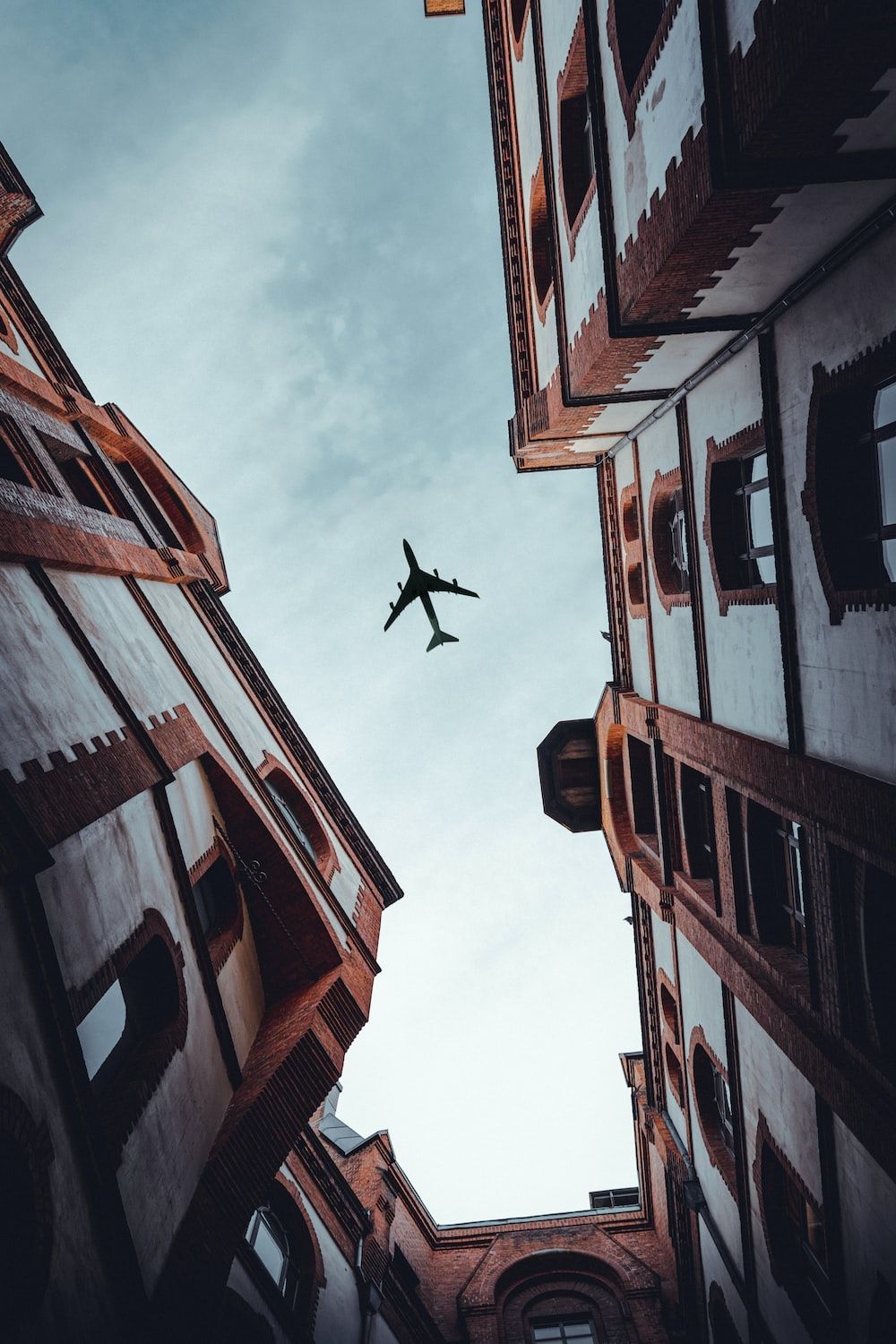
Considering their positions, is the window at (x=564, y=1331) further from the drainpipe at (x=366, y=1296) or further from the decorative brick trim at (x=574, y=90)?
the decorative brick trim at (x=574, y=90)

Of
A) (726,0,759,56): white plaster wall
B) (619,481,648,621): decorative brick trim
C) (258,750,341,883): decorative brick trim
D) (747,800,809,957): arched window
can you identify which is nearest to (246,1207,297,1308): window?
(258,750,341,883): decorative brick trim

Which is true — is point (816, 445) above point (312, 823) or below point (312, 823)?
above

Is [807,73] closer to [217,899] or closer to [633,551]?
[217,899]

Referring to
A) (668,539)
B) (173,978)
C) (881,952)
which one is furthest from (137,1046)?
(668,539)

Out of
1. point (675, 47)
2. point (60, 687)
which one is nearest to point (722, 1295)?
point (60, 687)

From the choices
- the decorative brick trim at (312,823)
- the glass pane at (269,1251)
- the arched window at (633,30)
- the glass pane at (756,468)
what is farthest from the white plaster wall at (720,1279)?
the arched window at (633,30)

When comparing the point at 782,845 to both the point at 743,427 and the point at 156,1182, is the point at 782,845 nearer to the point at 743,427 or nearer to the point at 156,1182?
the point at 743,427

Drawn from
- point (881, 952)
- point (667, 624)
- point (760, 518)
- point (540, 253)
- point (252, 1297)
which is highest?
point (540, 253)
